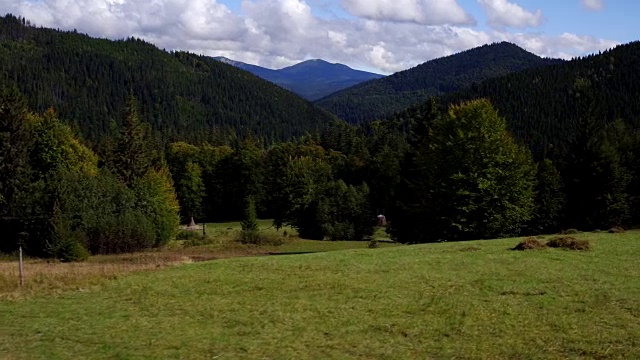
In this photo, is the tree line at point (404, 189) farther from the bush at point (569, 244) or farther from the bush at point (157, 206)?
the bush at point (569, 244)

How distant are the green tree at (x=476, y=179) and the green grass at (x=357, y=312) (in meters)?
15.6

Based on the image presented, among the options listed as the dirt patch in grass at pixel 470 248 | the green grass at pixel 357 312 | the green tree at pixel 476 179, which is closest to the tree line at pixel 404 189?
the green tree at pixel 476 179

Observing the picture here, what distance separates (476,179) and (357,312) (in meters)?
27.7

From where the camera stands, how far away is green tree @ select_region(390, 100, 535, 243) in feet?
141

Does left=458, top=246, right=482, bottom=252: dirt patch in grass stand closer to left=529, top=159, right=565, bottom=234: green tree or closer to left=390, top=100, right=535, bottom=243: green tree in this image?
left=390, top=100, right=535, bottom=243: green tree

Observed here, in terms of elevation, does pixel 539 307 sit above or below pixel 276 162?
below

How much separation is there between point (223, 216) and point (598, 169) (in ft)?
291

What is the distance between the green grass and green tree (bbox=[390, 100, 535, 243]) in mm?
15637

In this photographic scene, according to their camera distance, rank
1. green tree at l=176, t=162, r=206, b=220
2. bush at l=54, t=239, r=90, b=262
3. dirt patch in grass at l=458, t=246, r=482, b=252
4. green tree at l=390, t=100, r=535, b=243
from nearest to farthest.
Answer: dirt patch in grass at l=458, t=246, r=482, b=252 < green tree at l=390, t=100, r=535, b=243 < bush at l=54, t=239, r=90, b=262 < green tree at l=176, t=162, r=206, b=220

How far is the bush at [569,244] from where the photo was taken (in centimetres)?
2819

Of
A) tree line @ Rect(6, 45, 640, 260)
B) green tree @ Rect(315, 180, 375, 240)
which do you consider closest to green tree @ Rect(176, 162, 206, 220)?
tree line @ Rect(6, 45, 640, 260)

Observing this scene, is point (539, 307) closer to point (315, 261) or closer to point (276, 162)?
point (315, 261)

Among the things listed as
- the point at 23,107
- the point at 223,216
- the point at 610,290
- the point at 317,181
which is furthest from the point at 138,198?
the point at 223,216

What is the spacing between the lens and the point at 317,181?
96.4 meters
